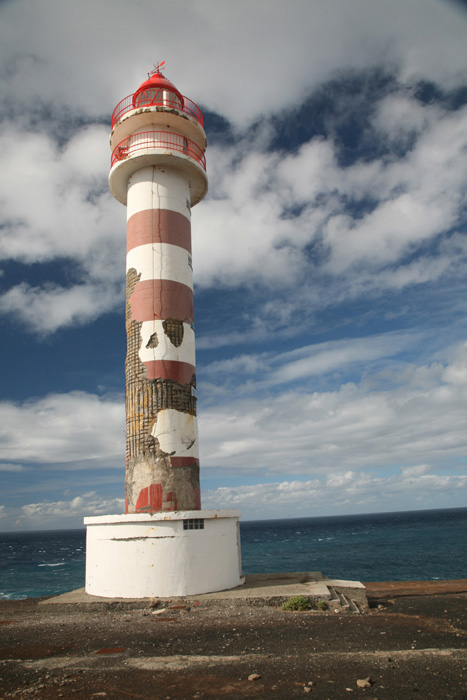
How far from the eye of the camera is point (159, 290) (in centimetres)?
1452

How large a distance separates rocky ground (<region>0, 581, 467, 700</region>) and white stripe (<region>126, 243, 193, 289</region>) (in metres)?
9.06

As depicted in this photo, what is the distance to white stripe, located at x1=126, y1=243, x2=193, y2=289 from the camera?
48.1 feet

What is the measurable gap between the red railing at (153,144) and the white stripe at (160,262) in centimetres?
323

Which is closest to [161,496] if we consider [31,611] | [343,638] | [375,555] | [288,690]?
[31,611]

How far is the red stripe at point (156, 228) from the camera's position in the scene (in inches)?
588

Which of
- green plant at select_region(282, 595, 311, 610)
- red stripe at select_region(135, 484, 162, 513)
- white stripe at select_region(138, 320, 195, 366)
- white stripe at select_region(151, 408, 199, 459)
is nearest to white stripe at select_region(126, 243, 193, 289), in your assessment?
white stripe at select_region(138, 320, 195, 366)

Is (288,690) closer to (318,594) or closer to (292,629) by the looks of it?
(292,629)

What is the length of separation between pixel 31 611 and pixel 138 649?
17.1 ft

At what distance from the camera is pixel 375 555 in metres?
47.2

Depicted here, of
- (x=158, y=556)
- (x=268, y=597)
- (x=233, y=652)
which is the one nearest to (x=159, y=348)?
(x=158, y=556)

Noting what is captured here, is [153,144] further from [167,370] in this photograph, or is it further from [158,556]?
[158,556]

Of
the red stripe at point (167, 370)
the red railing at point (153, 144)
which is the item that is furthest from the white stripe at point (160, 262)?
the red railing at point (153, 144)

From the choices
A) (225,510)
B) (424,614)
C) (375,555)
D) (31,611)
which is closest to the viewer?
(424,614)

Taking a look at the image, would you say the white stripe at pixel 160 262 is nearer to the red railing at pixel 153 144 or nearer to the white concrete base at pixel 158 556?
the red railing at pixel 153 144
